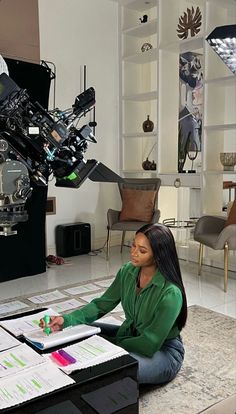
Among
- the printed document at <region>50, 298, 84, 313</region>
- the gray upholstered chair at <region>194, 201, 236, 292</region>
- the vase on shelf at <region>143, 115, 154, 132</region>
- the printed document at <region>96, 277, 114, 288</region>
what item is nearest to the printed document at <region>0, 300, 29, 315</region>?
the printed document at <region>50, 298, 84, 313</region>

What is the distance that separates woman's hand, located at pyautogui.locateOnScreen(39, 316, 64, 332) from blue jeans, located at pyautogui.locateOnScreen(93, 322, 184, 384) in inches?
13.1

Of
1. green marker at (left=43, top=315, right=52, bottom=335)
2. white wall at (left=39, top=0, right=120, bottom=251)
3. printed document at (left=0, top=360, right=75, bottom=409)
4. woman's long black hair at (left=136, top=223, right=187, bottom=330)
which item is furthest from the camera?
white wall at (left=39, top=0, right=120, bottom=251)

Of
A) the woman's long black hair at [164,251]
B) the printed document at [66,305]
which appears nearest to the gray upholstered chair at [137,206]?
the printed document at [66,305]

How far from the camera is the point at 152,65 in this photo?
18.3 ft

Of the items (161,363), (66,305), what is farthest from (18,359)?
(66,305)

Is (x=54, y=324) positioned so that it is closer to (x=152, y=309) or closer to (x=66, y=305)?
(x=152, y=309)

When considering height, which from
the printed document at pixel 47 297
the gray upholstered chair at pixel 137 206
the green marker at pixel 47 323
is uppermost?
the gray upholstered chair at pixel 137 206

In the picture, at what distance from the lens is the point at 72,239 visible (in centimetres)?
496

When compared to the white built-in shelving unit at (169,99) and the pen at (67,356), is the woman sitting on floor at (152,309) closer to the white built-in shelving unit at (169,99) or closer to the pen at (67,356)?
the pen at (67,356)

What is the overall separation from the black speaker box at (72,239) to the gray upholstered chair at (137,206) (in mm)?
358

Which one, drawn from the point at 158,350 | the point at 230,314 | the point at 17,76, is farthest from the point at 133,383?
the point at 17,76

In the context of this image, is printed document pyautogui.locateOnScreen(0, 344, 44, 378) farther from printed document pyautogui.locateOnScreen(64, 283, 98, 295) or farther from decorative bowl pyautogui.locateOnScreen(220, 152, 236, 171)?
decorative bowl pyautogui.locateOnScreen(220, 152, 236, 171)

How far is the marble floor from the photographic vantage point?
3.46 metres

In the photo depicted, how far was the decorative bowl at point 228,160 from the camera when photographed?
4195 mm
